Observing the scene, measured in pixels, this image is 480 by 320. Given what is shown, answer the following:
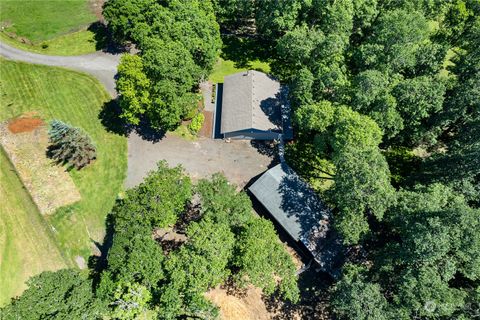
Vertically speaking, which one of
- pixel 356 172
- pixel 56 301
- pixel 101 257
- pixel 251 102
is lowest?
pixel 101 257

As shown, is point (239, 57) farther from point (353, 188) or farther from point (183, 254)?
point (183, 254)

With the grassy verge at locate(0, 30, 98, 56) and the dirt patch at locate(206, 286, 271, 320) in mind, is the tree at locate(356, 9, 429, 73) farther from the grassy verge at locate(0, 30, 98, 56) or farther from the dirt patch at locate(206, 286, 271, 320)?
the grassy verge at locate(0, 30, 98, 56)

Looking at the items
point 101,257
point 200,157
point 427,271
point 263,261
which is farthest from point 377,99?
point 101,257

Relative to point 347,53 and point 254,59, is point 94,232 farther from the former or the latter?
point 347,53

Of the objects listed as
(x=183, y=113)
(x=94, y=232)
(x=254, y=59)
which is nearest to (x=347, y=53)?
(x=254, y=59)

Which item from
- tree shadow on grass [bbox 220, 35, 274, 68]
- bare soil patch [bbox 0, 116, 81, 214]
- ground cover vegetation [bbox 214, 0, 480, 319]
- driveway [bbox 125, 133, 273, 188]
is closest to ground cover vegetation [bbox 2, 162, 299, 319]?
ground cover vegetation [bbox 214, 0, 480, 319]

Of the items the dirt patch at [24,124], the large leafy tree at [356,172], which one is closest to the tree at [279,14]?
the large leafy tree at [356,172]
